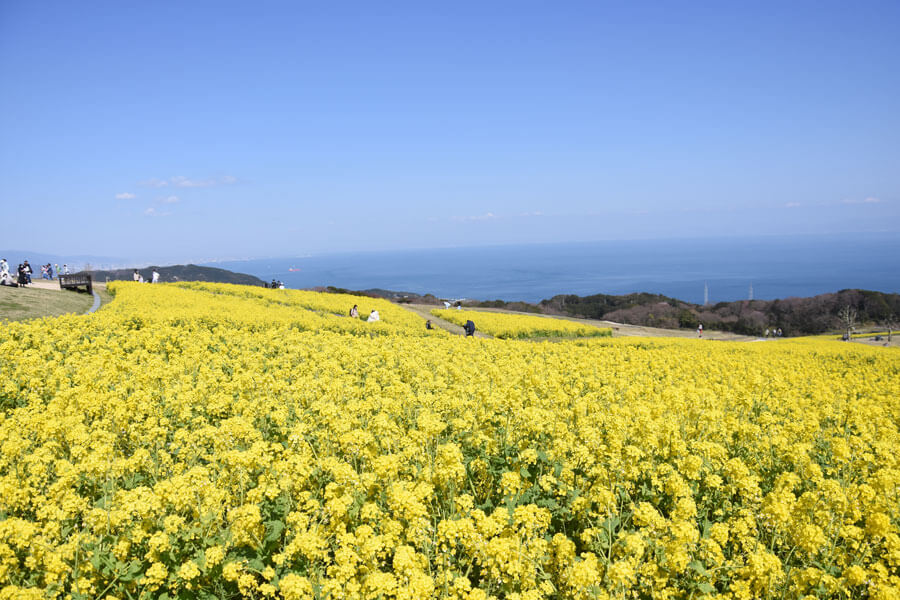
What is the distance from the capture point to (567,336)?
36.6 metres

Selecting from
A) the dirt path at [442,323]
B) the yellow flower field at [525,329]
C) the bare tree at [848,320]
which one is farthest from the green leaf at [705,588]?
the bare tree at [848,320]

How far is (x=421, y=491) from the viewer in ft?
18.4

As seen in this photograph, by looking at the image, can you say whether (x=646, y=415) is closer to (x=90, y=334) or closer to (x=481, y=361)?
(x=481, y=361)

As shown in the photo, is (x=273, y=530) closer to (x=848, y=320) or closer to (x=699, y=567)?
(x=699, y=567)

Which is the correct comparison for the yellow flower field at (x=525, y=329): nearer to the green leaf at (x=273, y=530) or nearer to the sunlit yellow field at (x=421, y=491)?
the sunlit yellow field at (x=421, y=491)

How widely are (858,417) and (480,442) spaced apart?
32.7 feet

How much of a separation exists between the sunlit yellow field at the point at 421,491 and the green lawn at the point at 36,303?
48.2 feet

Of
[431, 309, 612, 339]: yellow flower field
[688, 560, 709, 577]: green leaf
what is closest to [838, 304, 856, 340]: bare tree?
[431, 309, 612, 339]: yellow flower field

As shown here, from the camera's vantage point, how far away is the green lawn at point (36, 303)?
24.2 metres

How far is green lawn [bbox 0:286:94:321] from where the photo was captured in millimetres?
24234

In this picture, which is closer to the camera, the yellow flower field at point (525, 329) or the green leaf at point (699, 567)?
the green leaf at point (699, 567)

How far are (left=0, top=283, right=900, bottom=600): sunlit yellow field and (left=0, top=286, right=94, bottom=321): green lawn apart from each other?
14681 mm

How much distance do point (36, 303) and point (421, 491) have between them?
32508 mm

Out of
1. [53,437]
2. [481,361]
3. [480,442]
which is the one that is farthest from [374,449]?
[481,361]
